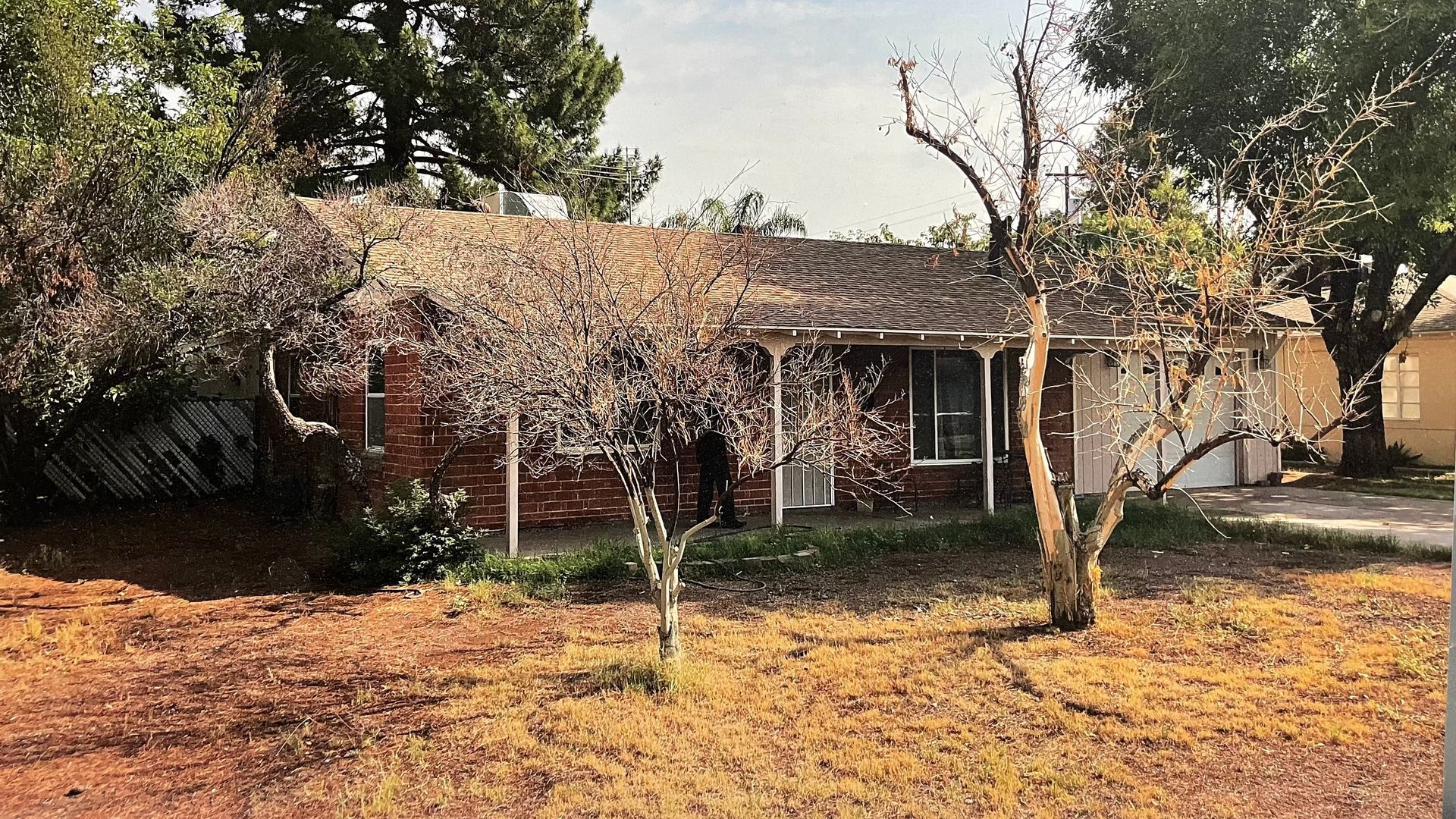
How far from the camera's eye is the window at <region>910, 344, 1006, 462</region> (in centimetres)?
1424

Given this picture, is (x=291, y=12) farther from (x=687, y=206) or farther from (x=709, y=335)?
(x=709, y=335)

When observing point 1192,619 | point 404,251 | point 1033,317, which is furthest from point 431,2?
point 1192,619

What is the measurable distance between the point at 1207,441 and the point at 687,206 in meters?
4.97

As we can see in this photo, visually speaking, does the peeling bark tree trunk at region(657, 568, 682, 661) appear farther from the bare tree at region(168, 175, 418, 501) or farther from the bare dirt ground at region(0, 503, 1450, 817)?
the bare tree at region(168, 175, 418, 501)

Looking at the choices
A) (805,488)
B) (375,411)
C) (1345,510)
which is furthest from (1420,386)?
(375,411)

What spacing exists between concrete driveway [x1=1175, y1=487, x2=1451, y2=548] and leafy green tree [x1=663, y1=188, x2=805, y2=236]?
27.2ft

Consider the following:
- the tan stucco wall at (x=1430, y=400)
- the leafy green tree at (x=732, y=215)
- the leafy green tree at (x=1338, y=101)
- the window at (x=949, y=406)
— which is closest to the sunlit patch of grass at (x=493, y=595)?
the leafy green tree at (x=732, y=215)

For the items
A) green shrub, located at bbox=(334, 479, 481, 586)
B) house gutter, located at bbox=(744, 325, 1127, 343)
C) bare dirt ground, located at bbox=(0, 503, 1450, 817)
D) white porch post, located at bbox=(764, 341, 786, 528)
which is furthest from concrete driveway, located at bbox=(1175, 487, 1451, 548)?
green shrub, located at bbox=(334, 479, 481, 586)

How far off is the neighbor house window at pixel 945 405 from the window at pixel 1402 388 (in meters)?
13.1

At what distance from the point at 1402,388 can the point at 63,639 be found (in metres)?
25.9

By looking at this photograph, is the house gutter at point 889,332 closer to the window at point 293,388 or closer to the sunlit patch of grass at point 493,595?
the sunlit patch of grass at point 493,595

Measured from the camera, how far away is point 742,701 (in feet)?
18.2

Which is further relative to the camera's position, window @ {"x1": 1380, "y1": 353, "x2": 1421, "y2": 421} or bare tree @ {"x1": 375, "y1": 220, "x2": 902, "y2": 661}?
window @ {"x1": 1380, "y1": 353, "x2": 1421, "y2": 421}

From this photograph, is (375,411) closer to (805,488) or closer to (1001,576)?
(805,488)
